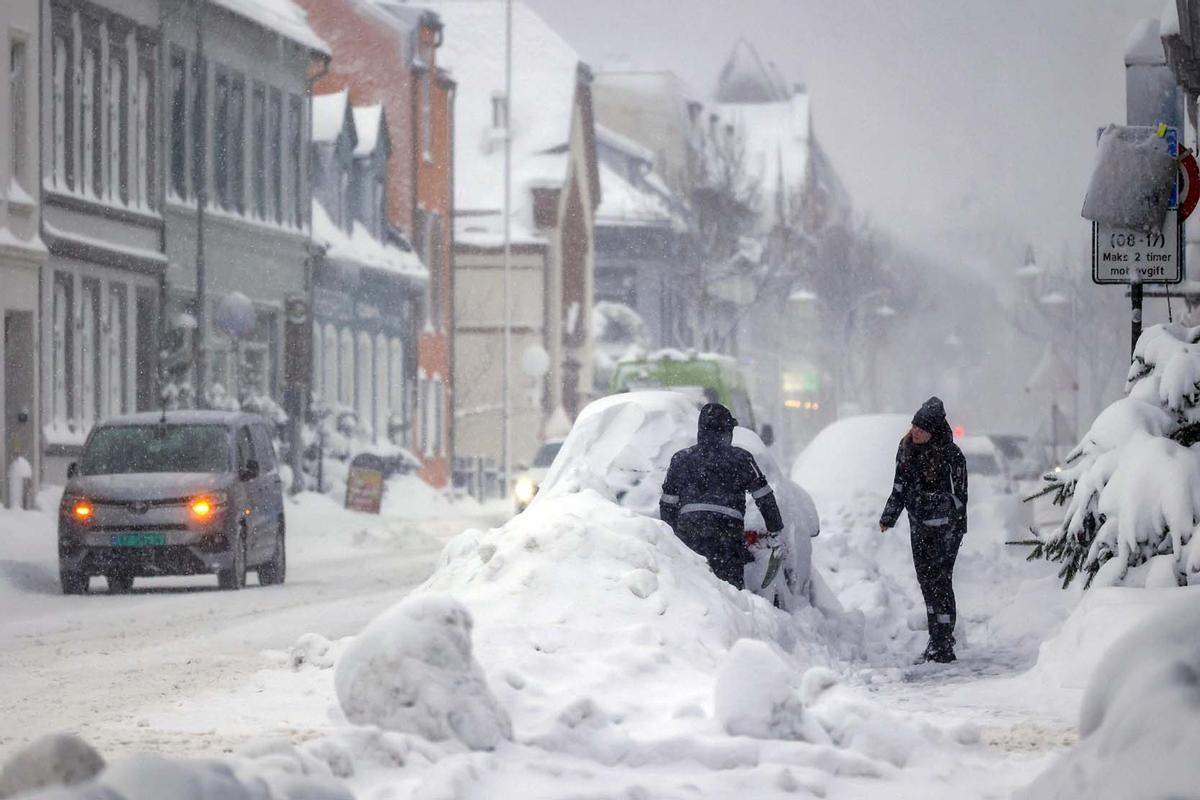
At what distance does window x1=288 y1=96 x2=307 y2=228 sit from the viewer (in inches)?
1865

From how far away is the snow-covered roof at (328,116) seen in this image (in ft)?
169

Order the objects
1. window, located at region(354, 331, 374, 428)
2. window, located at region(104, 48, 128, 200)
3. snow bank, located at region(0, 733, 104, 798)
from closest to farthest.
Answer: snow bank, located at region(0, 733, 104, 798) < window, located at region(104, 48, 128, 200) < window, located at region(354, 331, 374, 428)

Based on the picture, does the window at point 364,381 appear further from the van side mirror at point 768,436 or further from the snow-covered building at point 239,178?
the van side mirror at point 768,436

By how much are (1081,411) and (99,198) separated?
86.3m

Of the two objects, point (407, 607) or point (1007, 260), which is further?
point (1007, 260)

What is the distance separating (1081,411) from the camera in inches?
4609

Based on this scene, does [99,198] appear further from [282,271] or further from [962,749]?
[962,749]

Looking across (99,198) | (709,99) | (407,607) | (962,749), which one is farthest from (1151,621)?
(709,99)

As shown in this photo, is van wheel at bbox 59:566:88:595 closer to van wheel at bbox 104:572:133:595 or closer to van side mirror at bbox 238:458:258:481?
van wheel at bbox 104:572:133:595

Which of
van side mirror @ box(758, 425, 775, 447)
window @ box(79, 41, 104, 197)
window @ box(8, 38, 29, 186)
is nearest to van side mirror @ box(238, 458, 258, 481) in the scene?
van side mirror @ box(758, 425, 775, 447)

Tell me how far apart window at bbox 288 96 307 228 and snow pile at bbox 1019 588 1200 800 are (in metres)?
41.9

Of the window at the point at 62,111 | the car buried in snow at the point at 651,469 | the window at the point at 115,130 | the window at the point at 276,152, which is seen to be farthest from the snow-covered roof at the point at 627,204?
the car buried in snow at the point at 651,469

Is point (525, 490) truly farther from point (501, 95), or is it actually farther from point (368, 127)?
point (501, 95)

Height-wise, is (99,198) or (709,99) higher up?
(709,99)
